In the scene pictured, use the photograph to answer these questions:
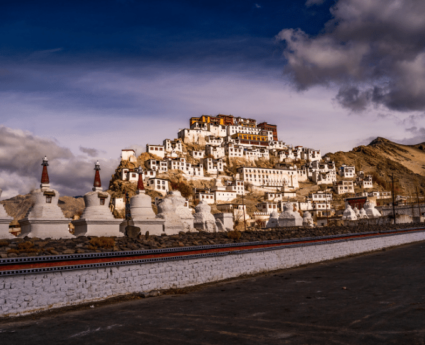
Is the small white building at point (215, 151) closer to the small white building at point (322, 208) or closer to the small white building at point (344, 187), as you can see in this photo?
the small white building at point (322, 208)

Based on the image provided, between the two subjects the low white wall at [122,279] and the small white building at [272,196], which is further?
the small white building at [272,196]

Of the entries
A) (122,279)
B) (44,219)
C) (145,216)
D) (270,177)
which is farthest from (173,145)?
(122,279)

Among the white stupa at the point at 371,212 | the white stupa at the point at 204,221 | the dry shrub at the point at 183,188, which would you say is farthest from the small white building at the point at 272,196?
the white stupa at the point at 204,221

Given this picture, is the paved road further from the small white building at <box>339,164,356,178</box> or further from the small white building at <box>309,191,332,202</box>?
the small white building at <box>339,164,356,178</box>

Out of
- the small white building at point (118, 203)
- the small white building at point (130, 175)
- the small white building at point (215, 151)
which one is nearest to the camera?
the small white building at point (118, 203)

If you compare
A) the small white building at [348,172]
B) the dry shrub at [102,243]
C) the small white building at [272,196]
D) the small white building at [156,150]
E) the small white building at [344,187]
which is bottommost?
the dry shrub at [102,243]

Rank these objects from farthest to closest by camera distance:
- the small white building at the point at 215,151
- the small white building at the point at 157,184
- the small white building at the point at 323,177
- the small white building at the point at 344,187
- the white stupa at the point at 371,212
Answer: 1. the small white building at the point at 323,177
2. the small white building at the point at 215,151
3. the small white building at the point at 344,187
4. the small white building at the point at 157,184
5. the white stupa at the point at 371,212

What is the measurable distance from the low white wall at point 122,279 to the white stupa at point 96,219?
461cm

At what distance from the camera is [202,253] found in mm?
13453

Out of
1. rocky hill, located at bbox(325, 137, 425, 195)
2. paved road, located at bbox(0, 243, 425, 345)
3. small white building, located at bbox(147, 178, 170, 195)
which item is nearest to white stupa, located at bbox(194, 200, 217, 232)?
paved road, located at bbox(0, 243, 425, 345)

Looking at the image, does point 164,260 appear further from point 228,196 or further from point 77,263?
point 228,196

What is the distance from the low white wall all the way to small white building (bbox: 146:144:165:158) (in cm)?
9370

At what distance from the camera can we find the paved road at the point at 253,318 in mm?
7078

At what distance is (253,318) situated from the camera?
8539 millimetres
